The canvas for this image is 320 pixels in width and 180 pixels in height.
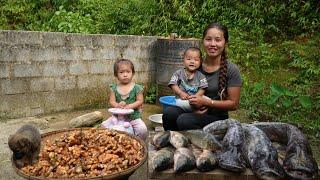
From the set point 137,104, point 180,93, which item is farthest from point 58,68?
point 180,93

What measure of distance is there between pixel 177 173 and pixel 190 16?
624 centimetres

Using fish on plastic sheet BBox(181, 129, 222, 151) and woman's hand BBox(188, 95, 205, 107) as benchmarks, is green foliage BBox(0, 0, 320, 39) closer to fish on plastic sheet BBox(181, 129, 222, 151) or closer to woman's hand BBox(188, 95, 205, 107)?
woman's hand BBox(188, 95, 205, 107)

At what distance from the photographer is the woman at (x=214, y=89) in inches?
134

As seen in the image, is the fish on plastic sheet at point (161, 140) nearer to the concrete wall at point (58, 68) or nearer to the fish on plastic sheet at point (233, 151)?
the fish on plastic sheet at point (233, 151)

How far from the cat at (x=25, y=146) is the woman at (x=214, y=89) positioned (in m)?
1.44

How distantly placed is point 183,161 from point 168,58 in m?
3.75

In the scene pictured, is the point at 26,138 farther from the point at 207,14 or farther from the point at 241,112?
the point at 207,14

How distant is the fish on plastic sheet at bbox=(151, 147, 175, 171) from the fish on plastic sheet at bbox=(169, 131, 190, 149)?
14 cm

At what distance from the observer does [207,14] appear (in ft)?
28.3

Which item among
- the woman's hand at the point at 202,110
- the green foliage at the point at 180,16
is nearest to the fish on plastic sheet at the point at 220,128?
the woman's hand at the point at 202,110

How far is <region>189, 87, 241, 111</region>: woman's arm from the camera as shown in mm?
3381

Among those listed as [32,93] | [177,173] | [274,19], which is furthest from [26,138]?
[274,19]

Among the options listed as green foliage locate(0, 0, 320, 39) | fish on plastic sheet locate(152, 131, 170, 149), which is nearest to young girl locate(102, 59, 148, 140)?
fish on plastic sheet locate(152, 131, 170, 149)

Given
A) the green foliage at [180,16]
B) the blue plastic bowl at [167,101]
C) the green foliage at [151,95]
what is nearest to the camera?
the blue plastic bowl at [167,101]
